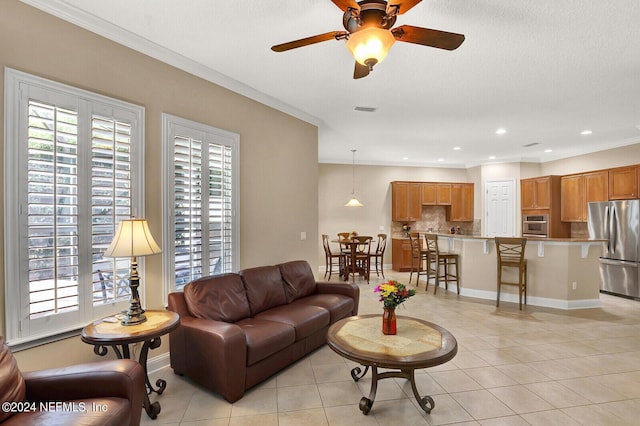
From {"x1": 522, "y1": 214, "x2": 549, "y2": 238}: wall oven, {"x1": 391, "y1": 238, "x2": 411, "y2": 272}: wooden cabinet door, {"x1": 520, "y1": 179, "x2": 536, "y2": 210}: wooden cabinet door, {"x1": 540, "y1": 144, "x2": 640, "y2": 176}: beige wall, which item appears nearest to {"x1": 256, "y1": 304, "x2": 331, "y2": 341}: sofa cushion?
{"x1": 391, "y1": 238, "x2": 411, "y2": 272}: wooden cabinet door

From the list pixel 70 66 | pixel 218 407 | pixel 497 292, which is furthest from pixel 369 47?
pixel 497 292

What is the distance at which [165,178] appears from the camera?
3045 mm

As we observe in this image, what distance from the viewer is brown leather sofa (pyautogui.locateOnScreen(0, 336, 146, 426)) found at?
5.02ft

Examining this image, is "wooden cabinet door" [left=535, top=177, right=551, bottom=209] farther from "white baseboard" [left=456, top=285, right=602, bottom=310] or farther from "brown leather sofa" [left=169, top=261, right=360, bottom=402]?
"brown leather sofa" [left=169, top=261, right=360, bottom=402]

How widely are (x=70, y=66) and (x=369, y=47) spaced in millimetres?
2272

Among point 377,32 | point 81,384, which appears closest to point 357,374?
point 81,384

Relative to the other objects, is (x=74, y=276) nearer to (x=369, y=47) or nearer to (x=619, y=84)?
(x=369, y=47)

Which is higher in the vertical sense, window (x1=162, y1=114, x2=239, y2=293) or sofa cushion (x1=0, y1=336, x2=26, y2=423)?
window (x1=162, y1=114, x2=239, y2=293)

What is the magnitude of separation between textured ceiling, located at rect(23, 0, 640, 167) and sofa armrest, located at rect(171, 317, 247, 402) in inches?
97.2

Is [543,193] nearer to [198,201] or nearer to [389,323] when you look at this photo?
[389,323]

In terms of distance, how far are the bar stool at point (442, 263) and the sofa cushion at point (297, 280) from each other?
2827 millimetres

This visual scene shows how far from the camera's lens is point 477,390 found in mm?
2672

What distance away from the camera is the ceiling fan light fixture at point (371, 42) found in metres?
1.87

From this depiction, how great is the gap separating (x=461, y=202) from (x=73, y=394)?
9072 millimetres
